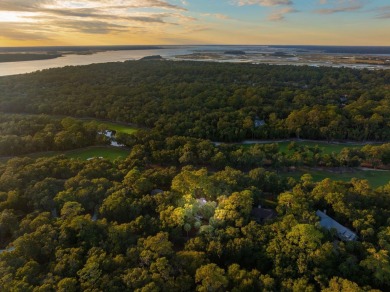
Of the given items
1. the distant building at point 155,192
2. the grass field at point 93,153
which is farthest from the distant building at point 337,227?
the grass field at point 93,153

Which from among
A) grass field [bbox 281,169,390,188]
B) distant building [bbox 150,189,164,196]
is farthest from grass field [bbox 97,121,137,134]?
grass field [bbox 281,169,390,188]

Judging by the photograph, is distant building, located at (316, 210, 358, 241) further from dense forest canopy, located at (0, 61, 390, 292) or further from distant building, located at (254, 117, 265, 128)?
distant building, located at (254, 117, 265, 128)

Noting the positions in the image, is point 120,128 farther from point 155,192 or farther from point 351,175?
point 351,175

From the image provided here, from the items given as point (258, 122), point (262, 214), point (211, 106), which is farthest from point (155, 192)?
point (211, 106)

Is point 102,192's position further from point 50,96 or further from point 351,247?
point 50,96

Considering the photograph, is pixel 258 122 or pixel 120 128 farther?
pixel 258 122

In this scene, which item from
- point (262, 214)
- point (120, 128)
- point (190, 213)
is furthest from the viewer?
point (120, 128)

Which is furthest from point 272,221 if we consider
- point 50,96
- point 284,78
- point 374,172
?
point 284,78
